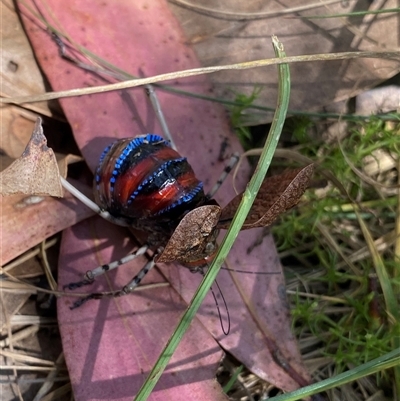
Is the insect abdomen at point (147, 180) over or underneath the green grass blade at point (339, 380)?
over

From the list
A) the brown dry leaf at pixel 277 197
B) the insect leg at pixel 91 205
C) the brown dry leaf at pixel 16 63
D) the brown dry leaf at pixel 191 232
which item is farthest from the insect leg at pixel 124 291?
the brown dry leaf at pixel 16 63

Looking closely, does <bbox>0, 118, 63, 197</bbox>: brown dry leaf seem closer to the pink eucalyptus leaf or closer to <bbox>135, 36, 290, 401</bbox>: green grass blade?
the pink eucalyptus leaf

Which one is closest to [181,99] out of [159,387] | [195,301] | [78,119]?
[78,119]

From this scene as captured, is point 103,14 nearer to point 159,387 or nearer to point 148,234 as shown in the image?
point 148,234

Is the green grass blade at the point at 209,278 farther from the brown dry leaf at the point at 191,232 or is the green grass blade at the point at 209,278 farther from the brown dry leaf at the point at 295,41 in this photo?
the brown dry leaf at the point at 295,41

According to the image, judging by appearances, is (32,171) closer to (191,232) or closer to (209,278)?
(191,232)

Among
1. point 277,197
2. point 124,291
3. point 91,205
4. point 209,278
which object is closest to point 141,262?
point 124,291
